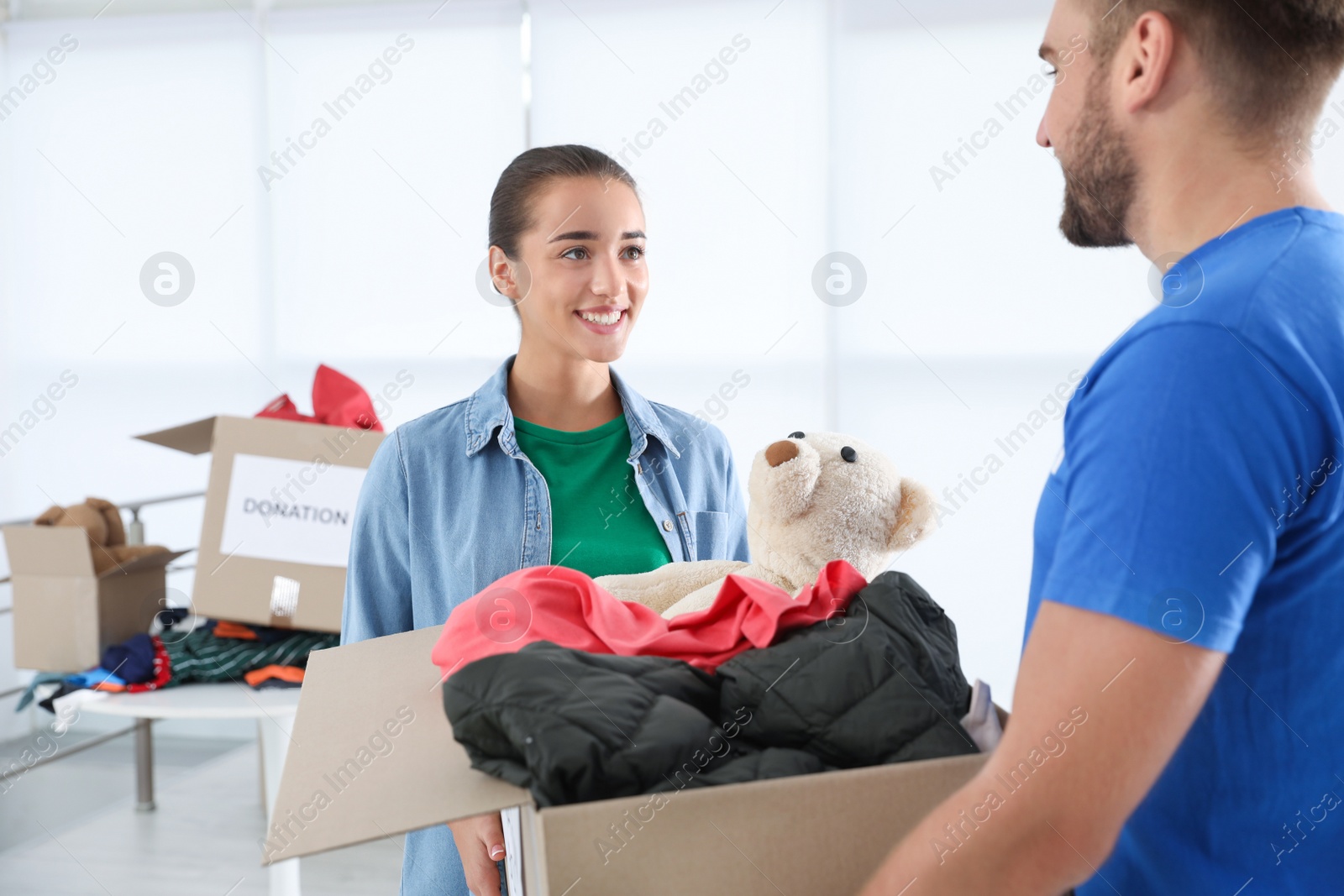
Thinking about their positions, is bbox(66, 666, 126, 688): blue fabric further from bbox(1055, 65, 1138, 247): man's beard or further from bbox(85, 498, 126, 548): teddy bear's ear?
bbox(1055, 65, 1138, 247): man's beard

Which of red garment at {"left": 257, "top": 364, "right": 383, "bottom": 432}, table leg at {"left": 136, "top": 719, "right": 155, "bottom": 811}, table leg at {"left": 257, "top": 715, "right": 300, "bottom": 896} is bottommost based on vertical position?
table leg at {"left": 136, "top": 719, "right": 155, "bottom": 811}

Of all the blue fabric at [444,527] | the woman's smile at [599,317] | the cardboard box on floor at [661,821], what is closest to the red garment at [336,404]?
the blue fabric at [444,527]

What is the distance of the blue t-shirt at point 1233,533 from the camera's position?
53 cm

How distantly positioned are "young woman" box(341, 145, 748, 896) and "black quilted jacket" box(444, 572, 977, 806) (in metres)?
0.67

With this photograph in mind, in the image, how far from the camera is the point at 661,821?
57 cm

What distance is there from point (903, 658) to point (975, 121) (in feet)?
9.62

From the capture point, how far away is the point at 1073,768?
0.53 metres

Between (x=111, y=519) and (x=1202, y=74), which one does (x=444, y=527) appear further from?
(x=111, y=519)

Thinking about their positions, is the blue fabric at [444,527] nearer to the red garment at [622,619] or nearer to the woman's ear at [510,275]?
the woman's ear at [510,275]

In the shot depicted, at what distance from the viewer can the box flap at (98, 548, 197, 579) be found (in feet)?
6.82

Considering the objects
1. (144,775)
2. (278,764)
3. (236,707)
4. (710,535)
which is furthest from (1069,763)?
(144,775)

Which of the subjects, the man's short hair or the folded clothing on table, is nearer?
the man's short hair

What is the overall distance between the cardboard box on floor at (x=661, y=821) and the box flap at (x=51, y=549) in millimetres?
1702

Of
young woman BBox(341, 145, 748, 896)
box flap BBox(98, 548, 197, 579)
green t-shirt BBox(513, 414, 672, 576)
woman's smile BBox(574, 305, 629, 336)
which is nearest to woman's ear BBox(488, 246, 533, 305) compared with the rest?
young woman BBox(341, 145, 748, 896)
